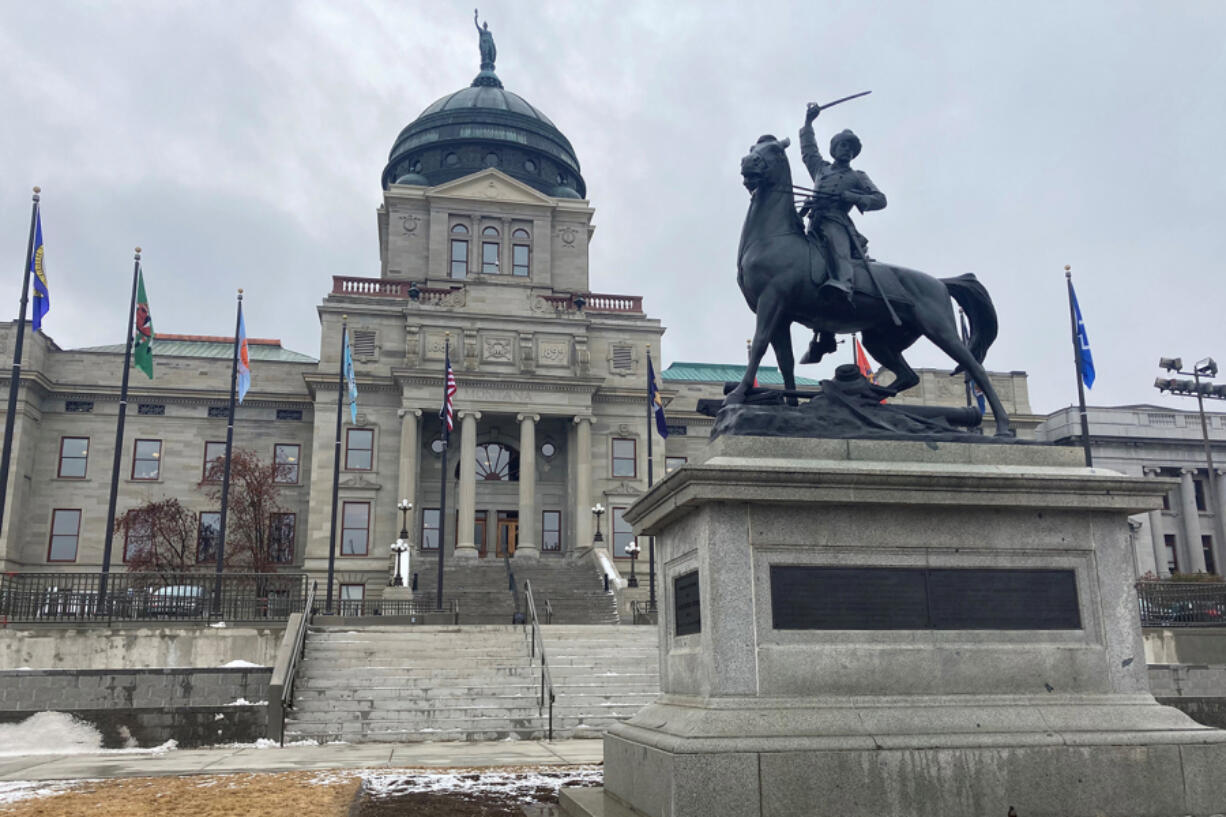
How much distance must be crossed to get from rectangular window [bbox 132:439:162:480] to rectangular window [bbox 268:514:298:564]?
6713mm

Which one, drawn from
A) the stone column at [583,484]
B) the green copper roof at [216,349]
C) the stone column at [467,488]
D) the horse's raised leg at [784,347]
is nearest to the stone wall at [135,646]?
the horse's raised leg at [784,347]

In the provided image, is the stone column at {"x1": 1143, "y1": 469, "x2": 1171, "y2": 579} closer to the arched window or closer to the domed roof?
the arched window

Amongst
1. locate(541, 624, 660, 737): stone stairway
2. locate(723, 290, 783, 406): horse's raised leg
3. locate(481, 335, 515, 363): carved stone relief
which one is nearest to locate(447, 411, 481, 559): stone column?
locate(481, 335, 515, 363): carved stone relief

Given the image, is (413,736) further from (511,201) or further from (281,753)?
(511,201)

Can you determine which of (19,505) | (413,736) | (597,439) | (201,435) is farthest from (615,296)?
(413,736)

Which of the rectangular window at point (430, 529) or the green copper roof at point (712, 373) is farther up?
the green copper roof at point (712, 373)

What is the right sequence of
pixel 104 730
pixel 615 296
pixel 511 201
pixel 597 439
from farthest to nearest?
1. pixel 511 201
2. pixel 615 296
3. pixel 597 439
4. pixel 104 730

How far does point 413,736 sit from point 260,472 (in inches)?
1264

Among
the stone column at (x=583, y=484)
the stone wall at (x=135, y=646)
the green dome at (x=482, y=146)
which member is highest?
the green dome at (x=482, y=146)

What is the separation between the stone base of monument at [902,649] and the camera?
690 cm

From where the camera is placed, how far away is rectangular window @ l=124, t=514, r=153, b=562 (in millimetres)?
45688

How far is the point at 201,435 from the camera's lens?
5041 centimetres

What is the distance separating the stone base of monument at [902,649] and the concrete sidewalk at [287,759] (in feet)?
19.3

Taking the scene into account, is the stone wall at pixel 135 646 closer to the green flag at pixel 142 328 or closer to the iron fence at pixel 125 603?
the iron fence at pixel 125 603
